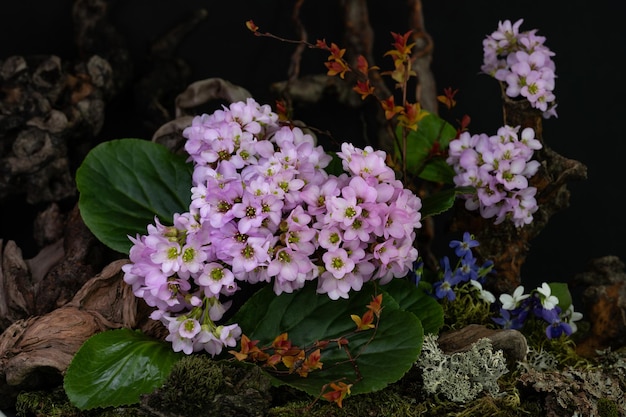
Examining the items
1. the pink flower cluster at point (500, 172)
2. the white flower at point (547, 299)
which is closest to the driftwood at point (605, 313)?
the white flower at point (547, 299)

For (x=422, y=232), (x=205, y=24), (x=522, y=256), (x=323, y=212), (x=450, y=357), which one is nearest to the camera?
(x=323, y=212)

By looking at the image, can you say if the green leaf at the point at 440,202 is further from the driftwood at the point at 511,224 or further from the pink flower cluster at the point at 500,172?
the driftwood at the point at 511,224

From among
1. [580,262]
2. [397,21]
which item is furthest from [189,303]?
[580,262]

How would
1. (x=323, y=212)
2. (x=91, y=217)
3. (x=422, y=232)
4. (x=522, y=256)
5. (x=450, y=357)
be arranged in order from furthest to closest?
1. (x=422, y=232)
2. (x=522, y=256)
3. (x=91, y=217)
4. (x=450, y=357)
5. (x=323, y=212)

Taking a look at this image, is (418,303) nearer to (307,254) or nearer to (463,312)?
(463,312)

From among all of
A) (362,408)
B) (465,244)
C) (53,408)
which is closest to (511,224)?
(465,244)

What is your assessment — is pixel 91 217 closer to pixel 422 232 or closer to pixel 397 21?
pixel 422 232

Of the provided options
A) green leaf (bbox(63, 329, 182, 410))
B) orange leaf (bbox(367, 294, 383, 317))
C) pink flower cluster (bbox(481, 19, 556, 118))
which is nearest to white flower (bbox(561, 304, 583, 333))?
pink flower cluster (bbox(481, 19, 556, 118))

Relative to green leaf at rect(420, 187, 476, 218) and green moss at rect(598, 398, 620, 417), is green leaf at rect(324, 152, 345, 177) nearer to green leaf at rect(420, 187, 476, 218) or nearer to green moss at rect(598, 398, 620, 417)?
green leaf at rect(420, 187, 476, 218)
